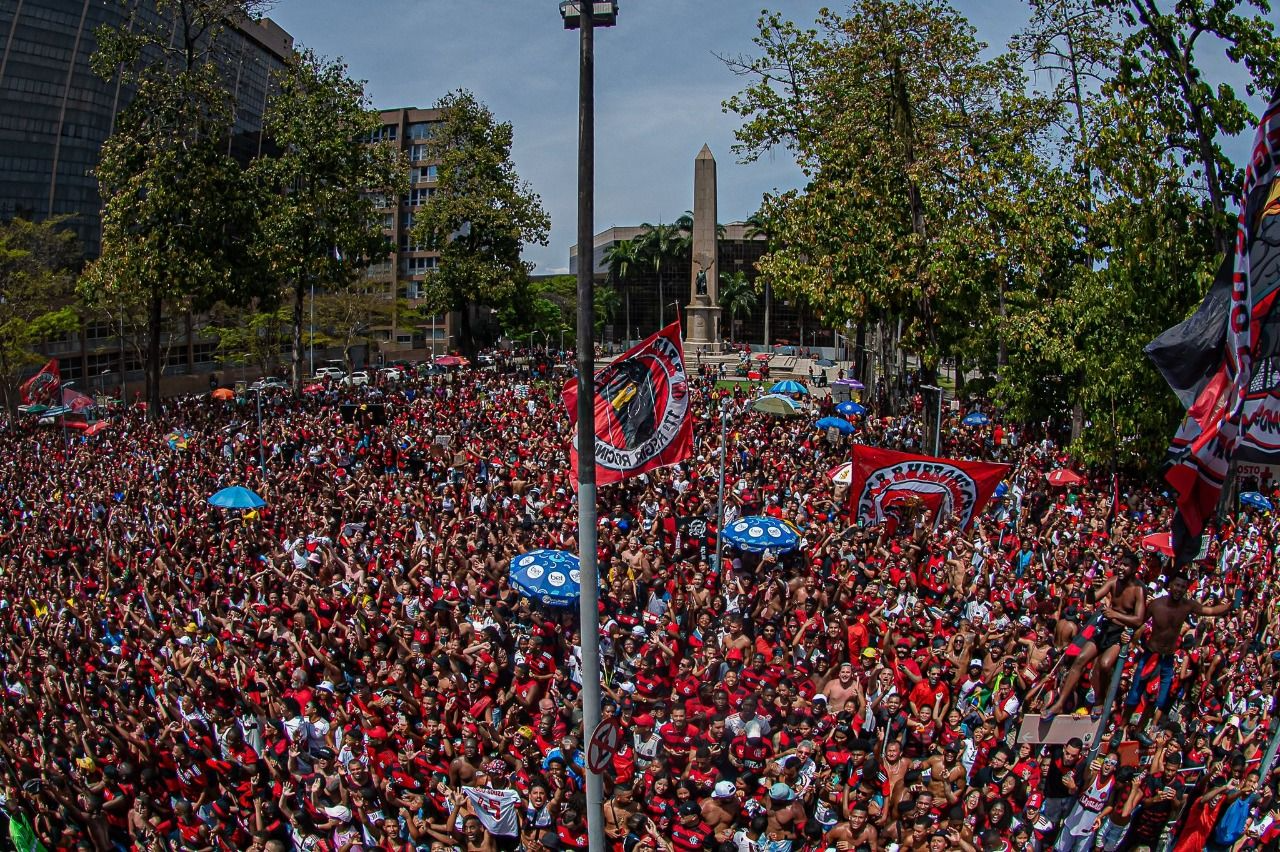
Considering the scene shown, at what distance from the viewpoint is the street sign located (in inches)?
279

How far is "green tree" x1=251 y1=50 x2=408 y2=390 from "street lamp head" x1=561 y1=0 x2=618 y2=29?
94.7ft

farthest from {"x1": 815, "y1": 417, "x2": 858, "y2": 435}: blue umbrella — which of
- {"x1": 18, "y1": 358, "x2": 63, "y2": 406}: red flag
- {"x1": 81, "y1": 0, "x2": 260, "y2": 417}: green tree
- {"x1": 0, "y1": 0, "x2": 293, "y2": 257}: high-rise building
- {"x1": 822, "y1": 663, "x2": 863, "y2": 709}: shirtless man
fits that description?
{"x1": 0, "y1": 0, "x2": 293, "y2": 257}: high-rise building

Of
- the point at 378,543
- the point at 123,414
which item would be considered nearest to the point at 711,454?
the point at 378,543

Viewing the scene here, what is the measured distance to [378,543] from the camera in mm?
16312

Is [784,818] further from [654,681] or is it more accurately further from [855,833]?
[654,681]

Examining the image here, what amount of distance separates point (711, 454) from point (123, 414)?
80.6ft

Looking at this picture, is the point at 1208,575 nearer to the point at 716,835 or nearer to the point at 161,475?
the point at 716,835

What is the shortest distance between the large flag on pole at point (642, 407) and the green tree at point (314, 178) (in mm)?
24861

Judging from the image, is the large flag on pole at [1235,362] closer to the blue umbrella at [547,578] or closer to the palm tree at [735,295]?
the blue umbrella at [547,578]

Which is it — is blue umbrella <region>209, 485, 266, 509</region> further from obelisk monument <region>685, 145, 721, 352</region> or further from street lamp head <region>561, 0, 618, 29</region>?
obelisk monument <region>685, 145, 721, 352</region>

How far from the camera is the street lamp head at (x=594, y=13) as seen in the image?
21.9ft

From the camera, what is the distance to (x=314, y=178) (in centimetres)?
3416

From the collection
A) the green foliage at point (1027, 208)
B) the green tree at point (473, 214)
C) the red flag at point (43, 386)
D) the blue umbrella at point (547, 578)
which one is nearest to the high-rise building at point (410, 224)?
the green tree at point (473, 214)

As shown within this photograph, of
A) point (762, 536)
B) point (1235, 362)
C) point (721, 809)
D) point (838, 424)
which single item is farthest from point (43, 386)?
point (1235, 362)
